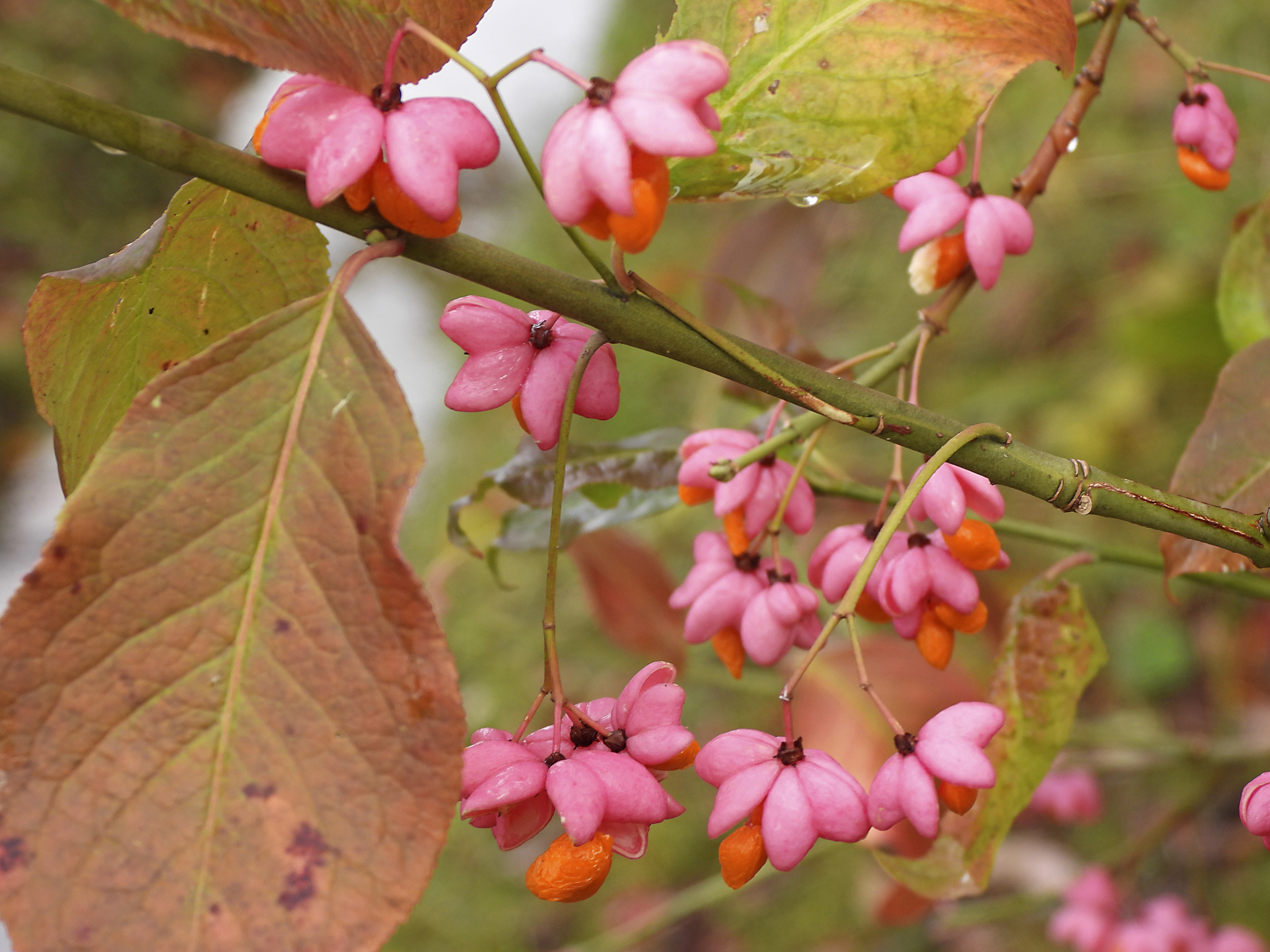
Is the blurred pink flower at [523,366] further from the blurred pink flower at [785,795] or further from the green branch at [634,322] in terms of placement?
the blurred pink flower at [785,795]

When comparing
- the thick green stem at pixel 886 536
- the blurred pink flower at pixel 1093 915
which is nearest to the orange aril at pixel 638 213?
the thick green stem at pixel 886 536

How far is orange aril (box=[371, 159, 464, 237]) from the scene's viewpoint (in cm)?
35

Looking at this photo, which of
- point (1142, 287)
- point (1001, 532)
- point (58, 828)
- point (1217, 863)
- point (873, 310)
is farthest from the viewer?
point (873, 310)

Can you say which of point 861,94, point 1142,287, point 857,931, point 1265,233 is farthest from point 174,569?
point 1142,287

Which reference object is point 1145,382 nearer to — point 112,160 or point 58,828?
point 58,828

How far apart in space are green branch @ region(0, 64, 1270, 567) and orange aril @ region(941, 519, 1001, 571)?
0.18ft

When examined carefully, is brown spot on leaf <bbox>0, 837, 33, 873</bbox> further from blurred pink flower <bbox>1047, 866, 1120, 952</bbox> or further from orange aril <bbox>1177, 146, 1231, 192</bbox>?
blurred pink flower <bbox>1047, 866, 1120, 952</bbox>

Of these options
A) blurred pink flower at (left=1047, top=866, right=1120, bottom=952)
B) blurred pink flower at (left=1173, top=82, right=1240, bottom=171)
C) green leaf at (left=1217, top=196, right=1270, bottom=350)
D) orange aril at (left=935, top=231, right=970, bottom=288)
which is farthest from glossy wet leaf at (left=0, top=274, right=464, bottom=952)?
blurred pink flower at (left=1047, top=866, right=1120, bottom=952)

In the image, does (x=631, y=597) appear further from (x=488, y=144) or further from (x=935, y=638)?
(x=488, y=144)

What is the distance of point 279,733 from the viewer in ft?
1.06

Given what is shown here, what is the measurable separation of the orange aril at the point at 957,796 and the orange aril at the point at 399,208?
11.0 inches

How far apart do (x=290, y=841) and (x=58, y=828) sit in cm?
7

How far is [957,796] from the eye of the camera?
407 millimetres

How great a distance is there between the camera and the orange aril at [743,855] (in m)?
0.40
